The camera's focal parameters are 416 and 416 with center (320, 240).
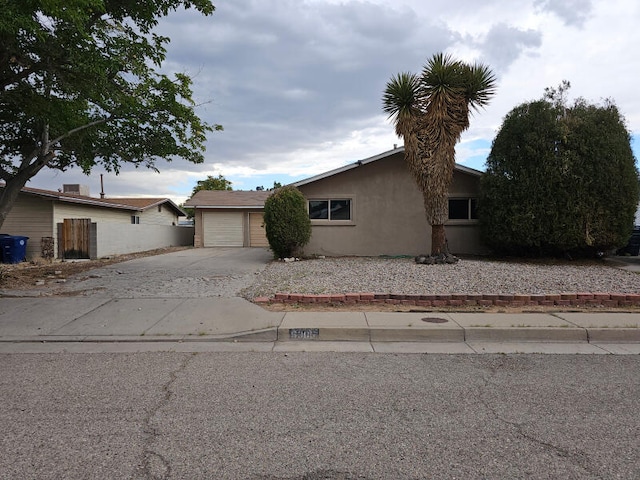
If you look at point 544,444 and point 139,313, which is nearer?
point 544,444

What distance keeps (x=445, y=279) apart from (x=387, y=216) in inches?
226

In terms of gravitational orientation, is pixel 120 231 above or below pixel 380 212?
below

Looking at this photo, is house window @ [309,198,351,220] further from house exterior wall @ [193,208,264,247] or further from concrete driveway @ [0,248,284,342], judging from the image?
house exterior wall @ [193,208,264,247]

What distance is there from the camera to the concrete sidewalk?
5.74 m

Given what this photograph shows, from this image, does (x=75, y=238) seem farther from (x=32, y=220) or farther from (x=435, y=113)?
(x=435, y=113)

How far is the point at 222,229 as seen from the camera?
24844mm

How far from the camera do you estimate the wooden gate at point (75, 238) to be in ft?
56.1

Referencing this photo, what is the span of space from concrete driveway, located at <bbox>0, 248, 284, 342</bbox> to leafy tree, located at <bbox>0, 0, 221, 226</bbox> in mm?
3648

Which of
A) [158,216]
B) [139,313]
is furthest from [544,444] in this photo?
[158,216]

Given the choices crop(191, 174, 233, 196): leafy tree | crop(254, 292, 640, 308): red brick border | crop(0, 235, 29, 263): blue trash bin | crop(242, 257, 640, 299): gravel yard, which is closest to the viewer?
crop(254, 292, 640, 308): red brick border

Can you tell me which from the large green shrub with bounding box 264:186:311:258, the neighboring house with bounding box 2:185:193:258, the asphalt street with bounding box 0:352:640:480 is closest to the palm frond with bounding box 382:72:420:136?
the large green shrub with bounding box 264:186:311:258

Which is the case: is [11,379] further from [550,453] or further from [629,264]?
[629,264]

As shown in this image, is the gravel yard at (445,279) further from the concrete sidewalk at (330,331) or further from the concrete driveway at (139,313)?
the concrete sidewalk at (330,331)

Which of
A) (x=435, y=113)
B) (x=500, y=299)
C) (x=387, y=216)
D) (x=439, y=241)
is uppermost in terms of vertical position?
(x=435, y=113)
